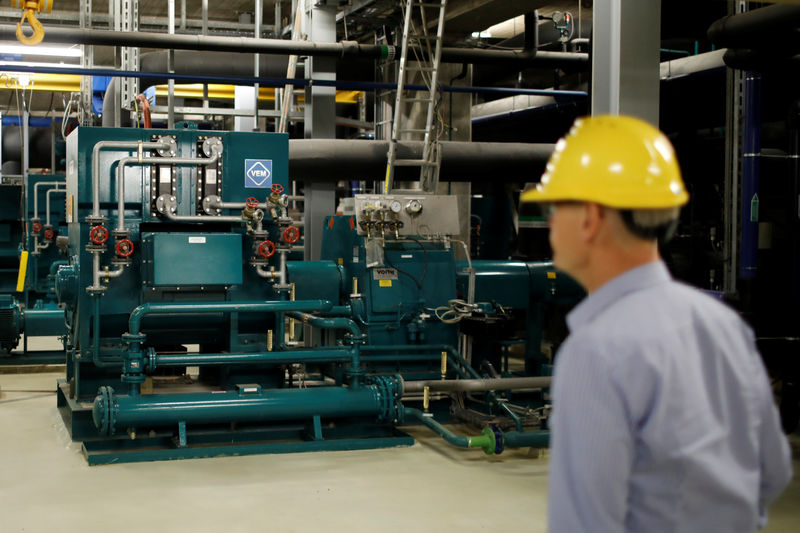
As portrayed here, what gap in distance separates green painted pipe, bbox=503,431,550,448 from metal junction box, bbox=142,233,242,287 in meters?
2.02

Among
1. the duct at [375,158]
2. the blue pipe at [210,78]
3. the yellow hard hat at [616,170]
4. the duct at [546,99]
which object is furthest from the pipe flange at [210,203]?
the yellow hard hat at [616,170]

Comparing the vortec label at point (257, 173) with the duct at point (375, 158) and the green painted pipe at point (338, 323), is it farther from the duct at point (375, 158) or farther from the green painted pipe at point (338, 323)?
the duct at point (375, 158)

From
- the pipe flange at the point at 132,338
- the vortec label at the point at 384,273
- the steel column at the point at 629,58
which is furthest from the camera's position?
the vortec label at the point at 384,273

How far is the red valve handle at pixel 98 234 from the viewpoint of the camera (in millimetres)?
5797

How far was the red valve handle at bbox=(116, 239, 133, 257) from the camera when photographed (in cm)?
586

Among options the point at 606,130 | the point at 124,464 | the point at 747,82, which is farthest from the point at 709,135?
the point at 606,130

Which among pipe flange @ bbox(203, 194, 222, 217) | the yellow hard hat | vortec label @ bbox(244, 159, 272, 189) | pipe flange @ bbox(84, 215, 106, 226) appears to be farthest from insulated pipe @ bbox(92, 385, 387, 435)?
the yellow hard hat

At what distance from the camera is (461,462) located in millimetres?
5668

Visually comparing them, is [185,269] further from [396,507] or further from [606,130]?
[606,130]

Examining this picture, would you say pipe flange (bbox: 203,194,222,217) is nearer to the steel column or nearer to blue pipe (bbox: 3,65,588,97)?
blue pipe (bbox: 3,65,588,97)

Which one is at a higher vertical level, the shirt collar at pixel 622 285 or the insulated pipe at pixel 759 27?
the insulated pipe at pixel 759 27

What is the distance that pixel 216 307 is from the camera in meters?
5.83

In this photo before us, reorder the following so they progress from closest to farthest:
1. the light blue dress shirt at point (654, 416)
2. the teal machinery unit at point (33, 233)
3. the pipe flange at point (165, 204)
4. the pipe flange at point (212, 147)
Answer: the light blue dress shirt at point (654, 416) < the pipe flange at point (165, 204) < the pipe flange at point (212, 147) < the teal machinery unit at point (33, 233)

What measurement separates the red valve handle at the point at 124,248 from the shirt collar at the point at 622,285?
4.85 metres
